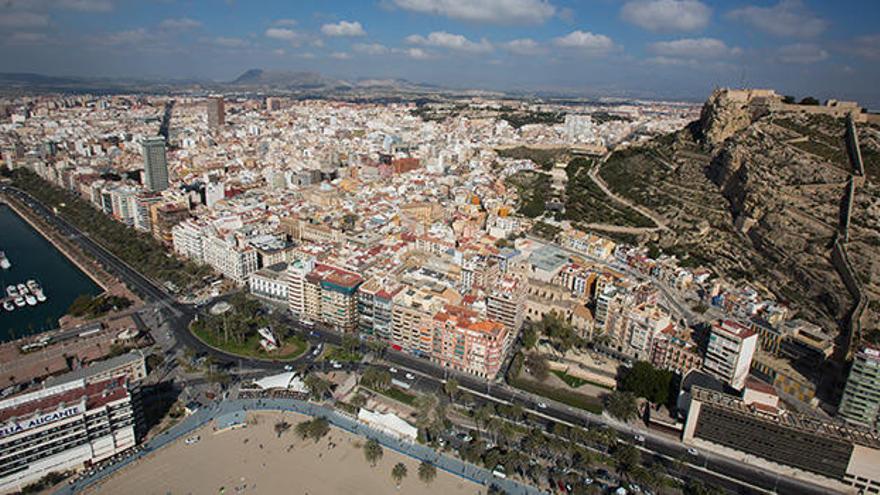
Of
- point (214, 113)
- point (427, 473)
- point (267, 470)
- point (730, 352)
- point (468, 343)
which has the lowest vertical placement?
point (267, 470)

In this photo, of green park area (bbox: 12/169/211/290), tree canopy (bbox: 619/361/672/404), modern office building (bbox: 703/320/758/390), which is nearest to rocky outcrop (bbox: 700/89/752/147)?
modern office building (bbox: 703/320/758/390)

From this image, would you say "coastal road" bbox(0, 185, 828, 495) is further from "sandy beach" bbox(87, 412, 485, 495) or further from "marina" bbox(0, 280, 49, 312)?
"sandy beach" bbox(87, 412, 485, 495)

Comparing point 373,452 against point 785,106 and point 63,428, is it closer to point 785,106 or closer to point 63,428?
point 63,428

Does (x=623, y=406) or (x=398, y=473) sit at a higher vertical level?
(x=623, y=406)

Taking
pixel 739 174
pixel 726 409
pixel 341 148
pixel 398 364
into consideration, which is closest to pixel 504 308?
pixel 398 364

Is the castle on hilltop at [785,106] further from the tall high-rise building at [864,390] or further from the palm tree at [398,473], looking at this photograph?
the palm tree at [398,473]

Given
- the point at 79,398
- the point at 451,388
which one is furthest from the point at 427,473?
the point at 79,398

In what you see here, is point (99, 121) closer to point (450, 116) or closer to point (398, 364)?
point (450, 116)
